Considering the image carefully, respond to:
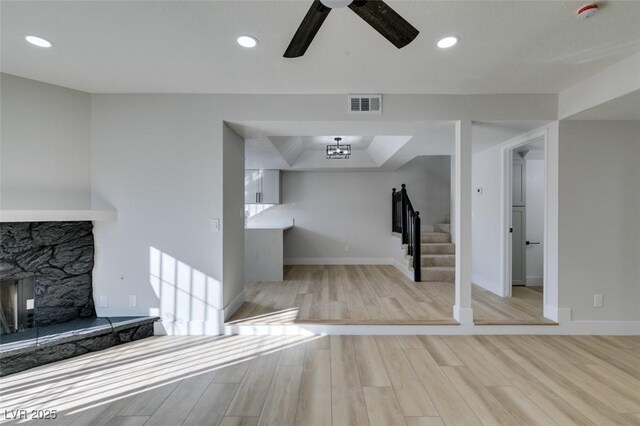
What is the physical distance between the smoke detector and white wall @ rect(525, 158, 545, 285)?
133 inches

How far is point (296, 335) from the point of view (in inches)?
118

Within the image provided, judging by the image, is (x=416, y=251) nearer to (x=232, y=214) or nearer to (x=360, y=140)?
(x=360, y=140)

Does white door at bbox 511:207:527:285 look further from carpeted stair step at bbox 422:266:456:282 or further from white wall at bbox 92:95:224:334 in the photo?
white wall at bbox 92:95:224:334

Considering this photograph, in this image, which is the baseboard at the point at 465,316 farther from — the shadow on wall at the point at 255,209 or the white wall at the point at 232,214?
the shadow on wall at the point at 255,209

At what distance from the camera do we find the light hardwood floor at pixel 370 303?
3129 millimetres

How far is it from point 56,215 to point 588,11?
14.5 feet

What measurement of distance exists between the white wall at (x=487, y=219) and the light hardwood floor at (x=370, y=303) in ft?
0.98

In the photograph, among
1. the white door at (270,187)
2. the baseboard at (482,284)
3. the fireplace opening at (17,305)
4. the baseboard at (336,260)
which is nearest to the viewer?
the fireplace opening at (17,305)

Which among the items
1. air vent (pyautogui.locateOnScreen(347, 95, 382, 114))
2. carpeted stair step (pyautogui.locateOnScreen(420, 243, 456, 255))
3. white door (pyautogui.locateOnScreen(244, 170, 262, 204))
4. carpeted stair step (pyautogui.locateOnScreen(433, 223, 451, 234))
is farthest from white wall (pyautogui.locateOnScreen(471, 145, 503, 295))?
white door (pyautogui.locateOnScreen(244, 170, 262, 204))

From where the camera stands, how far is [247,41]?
82.4 inches

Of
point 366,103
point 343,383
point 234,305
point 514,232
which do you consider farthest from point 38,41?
point 514,232

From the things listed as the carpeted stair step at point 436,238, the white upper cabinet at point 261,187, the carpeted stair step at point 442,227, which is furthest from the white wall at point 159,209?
the carpeted stair step at point 442,227

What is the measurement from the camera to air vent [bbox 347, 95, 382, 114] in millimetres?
2982

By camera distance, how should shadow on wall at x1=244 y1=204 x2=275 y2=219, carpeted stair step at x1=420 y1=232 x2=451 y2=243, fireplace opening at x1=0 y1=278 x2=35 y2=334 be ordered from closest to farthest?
1. fireplace opening at x1=0 y1=278 x2=35 y2=334
2. carpeted stair step at x1=420 y1=232 x2=451 y2=243
3. shadow on wall at x1=244 y1=204 x2=275 y2=219
